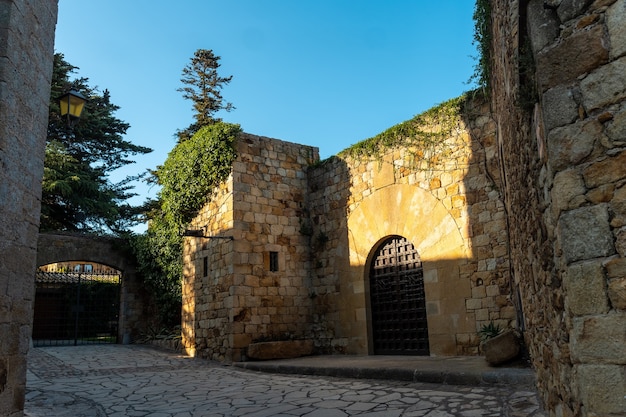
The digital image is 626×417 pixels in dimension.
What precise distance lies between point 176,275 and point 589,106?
10547mm

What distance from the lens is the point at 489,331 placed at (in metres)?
6.55

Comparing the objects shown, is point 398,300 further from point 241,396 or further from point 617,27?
point 617,27

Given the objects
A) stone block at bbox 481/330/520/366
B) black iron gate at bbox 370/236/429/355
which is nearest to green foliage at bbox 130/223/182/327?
black iron gate at bbox 370/236/429/355

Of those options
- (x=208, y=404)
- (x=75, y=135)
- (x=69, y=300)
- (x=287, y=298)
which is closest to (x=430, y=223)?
(x=287, y=298)

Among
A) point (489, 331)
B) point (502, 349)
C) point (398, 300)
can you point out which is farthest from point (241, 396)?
point (398, 300)

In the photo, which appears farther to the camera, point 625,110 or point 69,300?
point 69,300

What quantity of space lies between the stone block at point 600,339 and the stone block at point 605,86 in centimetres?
89

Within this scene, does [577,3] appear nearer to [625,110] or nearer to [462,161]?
[625,110]

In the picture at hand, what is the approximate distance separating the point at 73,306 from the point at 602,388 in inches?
578

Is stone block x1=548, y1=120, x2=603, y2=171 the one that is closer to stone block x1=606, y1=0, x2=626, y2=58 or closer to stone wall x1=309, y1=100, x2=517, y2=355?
stone block x1=606, y1=0, x2=626, y2=58

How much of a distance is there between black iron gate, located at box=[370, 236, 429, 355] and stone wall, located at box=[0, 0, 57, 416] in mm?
5806

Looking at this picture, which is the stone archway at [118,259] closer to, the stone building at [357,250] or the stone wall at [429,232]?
the stone building at [357,250]

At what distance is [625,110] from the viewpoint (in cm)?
196

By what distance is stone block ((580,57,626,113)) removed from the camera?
1983 mm
